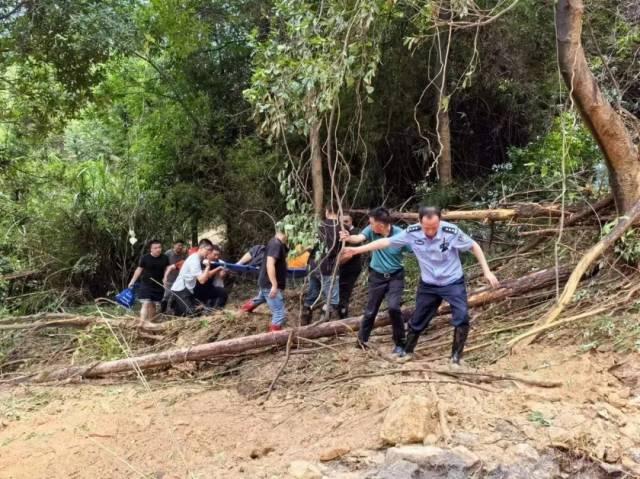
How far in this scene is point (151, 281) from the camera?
8602 millimetres

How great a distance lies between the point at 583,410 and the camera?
4.59 metres

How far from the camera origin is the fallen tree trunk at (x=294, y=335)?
6.56m

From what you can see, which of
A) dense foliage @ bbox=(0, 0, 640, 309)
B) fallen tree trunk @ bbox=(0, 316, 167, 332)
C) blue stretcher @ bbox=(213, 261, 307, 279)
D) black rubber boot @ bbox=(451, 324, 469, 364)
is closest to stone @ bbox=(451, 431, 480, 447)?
black rubber boot @ bbox=(451, 324, 469, 364)

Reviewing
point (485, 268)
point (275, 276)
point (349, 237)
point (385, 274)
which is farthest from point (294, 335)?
point (485, 268)

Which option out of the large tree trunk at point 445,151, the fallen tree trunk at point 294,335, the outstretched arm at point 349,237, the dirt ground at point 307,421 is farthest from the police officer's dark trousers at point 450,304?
the large tree trunk at point 445,151

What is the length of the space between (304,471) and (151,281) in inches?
199

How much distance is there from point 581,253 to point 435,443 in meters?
3.40

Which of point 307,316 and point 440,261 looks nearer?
point 440,261

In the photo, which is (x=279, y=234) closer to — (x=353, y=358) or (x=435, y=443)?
(x=353, y=358)

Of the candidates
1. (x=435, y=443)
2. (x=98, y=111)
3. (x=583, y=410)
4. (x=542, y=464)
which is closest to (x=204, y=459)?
(x=435, y=443)

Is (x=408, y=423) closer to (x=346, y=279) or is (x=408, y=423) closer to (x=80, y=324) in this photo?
(x=346, y=279)

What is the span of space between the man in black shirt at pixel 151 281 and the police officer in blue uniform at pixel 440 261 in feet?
13.1

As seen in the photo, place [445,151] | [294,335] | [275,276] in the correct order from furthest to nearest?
[445,151] → [275,276] → [294,335]

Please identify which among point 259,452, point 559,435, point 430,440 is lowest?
point 259,452
